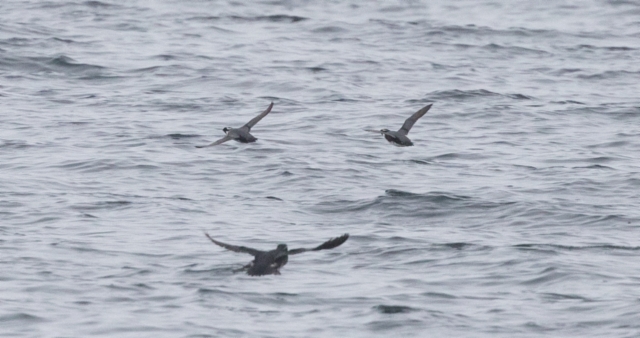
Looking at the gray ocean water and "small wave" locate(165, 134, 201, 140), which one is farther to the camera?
"small wave" locate(165, 134, 201, 140)

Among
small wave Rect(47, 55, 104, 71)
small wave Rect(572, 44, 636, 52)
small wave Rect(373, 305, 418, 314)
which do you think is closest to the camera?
small wave Rect(373, 305, 418, 314)

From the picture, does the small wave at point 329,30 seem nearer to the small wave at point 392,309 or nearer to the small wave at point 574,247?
the small wave at point 574,247

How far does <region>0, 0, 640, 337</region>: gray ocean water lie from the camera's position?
485 inches

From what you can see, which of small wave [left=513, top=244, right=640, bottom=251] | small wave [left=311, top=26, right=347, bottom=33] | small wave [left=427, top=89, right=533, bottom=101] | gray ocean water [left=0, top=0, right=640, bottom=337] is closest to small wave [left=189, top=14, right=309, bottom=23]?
gray ocean water [left=0, top=0, right=640, bottom=337]

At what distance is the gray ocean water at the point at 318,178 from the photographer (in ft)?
A: 40.4

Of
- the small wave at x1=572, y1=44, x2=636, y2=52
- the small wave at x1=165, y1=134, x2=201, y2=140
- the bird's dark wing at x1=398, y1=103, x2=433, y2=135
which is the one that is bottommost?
the small wave at x1=572, y1=44, x2=636, y2=52

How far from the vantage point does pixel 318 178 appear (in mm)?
18453

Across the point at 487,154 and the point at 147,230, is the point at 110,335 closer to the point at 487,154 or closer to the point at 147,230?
the point at 147,230

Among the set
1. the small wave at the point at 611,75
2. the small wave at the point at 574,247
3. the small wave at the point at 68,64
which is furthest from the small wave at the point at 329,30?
the small wave at the point at 574,247

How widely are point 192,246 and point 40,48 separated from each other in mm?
16295

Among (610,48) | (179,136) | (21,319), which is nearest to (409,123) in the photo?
(179,136)

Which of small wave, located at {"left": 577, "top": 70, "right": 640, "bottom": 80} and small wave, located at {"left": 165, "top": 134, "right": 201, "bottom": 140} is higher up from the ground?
small wave, located at {"left": 165, "top": 134, "right": 201, "bottom": 140}

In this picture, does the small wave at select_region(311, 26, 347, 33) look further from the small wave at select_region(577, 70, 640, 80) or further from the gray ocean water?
the small wave at select_region(577, 70, 640, 80)

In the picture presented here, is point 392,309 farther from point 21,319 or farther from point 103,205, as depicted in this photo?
point 103,205
